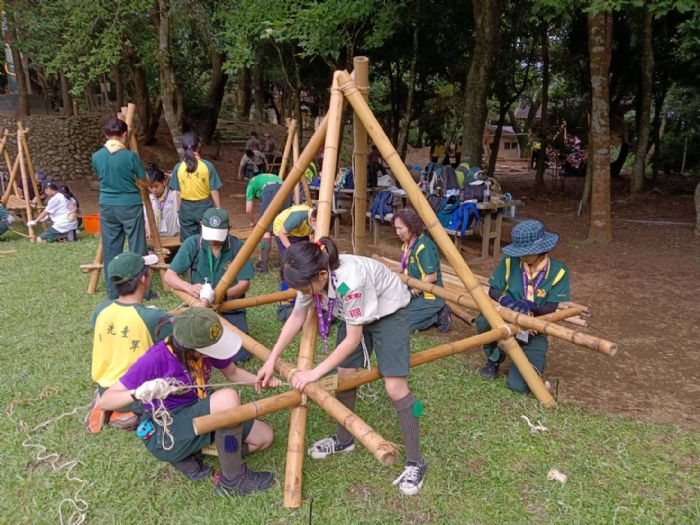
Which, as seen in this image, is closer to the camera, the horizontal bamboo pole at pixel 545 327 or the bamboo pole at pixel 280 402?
the bamboo pole at pixel 280 402

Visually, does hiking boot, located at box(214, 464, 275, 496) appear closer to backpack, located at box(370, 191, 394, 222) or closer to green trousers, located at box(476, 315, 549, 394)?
green trousers, located at box(476, 315, 549, 394)

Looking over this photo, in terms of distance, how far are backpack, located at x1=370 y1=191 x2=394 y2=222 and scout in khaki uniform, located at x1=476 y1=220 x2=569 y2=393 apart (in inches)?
189

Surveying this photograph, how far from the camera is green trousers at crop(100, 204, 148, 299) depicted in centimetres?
554

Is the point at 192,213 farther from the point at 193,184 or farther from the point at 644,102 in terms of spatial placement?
the point at 644,102

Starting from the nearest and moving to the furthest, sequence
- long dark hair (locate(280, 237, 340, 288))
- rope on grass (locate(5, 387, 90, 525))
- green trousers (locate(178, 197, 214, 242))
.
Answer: long dark hair (locate(280, 237, 340, 288)), rope on grass (locate(5, 387, 90, 525)), green trousers (locate(178, 197, 214, 242))

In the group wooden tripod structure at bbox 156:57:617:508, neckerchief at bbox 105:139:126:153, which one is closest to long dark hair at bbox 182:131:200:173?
neckerchief at bbox 105:139:126:153

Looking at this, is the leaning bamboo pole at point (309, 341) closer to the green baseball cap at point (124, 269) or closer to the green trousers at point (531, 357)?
the green baseball cap at point (124, 269)

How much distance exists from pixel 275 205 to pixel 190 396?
153 cm

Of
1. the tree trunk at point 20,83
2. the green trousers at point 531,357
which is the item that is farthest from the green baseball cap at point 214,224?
the tree trunk at point 20,83

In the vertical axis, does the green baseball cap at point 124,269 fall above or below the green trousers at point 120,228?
above

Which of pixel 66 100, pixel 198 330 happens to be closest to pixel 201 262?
pixel 198 330

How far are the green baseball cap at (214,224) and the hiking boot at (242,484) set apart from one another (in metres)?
2.05

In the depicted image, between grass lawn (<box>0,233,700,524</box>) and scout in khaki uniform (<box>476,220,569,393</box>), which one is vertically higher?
scout in khaki uniform (<box>476,220,569,393</box>)

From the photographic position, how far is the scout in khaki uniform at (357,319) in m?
2.51
